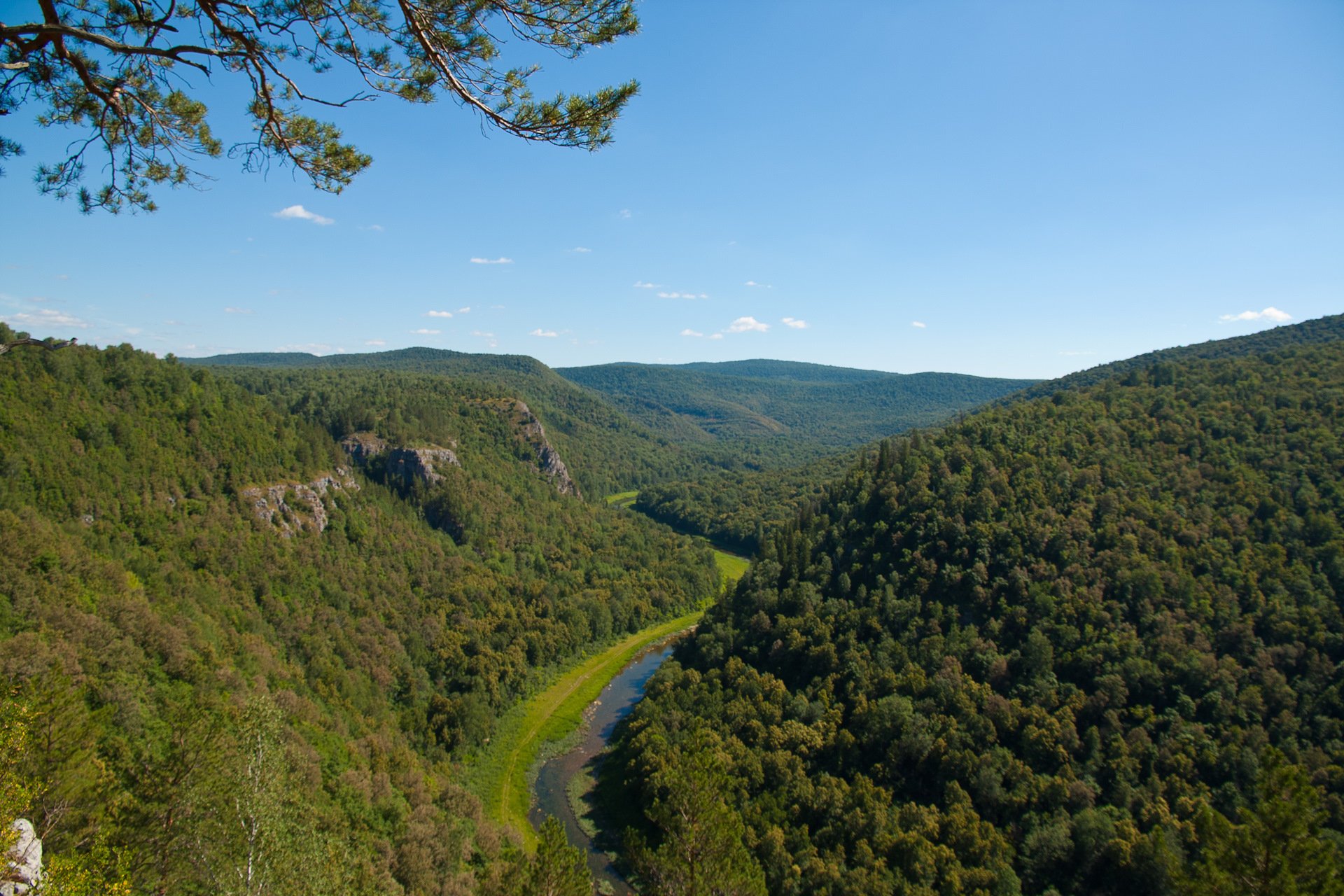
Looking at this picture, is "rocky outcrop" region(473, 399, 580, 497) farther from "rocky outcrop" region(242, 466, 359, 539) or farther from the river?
the river

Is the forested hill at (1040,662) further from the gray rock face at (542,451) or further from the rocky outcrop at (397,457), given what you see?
the gray rock face at (542,451)

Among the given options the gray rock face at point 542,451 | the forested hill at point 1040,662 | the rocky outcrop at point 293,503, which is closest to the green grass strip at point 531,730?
the forested hill at point 1040,662

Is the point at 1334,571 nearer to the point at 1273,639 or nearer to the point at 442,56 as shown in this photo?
the point at 1273,639

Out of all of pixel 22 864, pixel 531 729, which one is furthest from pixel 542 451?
pixel 22 864

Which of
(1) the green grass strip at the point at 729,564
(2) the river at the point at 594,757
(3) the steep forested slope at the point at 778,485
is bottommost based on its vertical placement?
(2) the river at the point at 594,757

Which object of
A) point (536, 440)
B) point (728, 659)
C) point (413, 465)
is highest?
point (536, 440)

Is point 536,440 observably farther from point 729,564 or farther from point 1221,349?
point 1221,349
